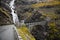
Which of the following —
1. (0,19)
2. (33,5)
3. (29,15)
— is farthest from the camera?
(33,5)

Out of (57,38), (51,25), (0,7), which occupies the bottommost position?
(57,38)

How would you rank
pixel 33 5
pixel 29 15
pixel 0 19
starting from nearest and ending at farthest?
pixel 0 19 < pixel 29 15 < pixel 33 5

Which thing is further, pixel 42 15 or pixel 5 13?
pixel 5 13

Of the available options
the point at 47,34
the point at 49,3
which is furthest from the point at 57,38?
the point at 49,3

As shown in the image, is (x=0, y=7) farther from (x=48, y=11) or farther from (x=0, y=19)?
(x=48, y=11)

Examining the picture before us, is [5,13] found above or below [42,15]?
above

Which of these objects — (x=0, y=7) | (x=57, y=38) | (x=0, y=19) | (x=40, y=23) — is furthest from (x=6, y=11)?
(x=57, y=38)

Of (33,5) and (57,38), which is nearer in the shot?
(57,38)

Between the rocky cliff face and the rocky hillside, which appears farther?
the rocky hillside

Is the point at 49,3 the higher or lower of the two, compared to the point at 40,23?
higher

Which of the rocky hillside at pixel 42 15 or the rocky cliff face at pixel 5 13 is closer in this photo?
the rocky cliff face at pixel 5 13
